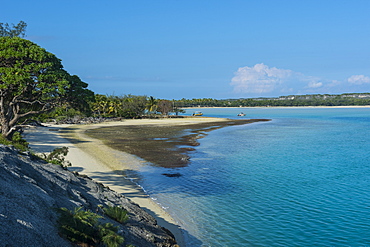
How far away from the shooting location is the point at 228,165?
2848cm

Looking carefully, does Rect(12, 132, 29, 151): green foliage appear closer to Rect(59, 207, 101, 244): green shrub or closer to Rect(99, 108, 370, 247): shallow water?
Rect(99, 108, 370, 247): shallow water

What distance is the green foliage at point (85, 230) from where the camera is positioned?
27.8ft

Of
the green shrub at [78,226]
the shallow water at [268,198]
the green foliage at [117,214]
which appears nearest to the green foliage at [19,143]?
the shallow water at [268,198]

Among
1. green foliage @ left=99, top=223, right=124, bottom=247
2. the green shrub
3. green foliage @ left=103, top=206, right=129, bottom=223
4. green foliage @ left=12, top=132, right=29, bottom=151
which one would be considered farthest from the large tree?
green foliage @ left=99, top=223, right=124, bottom=247

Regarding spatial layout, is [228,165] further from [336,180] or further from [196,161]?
[336,180]

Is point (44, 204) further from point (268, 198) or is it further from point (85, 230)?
point (268, 198)

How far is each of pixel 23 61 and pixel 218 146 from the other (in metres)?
26.0

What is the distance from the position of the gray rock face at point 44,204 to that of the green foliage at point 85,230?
253 millimetres

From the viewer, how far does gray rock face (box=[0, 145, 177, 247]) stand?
7512 mm

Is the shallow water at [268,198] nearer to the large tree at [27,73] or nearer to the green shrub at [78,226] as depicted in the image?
the green shrub at [78,226]

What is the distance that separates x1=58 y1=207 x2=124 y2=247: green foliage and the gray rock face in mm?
253

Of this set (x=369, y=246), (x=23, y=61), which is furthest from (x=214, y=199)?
(x=23, y=61)

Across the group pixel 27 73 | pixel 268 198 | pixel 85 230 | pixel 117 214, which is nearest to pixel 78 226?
pixel 85 230

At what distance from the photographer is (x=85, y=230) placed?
28.9 ft
